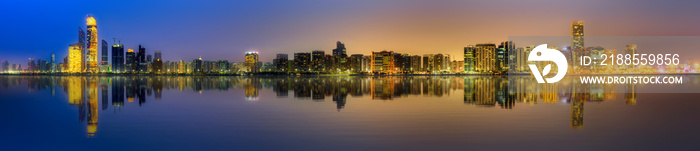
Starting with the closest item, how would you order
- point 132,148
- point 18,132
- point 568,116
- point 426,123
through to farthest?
point 132,148 < point 18,132 < point 426,123 < point 568,116

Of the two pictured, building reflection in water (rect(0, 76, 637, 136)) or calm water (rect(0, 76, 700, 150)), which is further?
building reflection in water (rect(0, 76, 637, 136))

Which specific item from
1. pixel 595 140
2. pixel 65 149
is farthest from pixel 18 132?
pixel 595 140

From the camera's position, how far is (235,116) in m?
22.2

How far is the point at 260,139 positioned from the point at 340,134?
2539mm

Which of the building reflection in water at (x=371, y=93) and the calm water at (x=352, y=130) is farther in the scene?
the building reflection in water at (x=371, y=93)

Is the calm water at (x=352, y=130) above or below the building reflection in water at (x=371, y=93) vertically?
below

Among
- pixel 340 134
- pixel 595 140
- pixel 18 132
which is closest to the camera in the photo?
pixel 595 140

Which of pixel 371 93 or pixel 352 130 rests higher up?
pixel 371 93

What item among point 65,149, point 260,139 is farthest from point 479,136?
point 65,149

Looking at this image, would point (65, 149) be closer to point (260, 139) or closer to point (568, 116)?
point (260, 139)

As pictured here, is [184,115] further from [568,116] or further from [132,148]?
[568,116]

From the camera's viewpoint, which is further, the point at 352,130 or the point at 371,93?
the point at 371,93

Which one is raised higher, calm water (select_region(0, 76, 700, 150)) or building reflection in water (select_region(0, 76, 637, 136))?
building reflection in water (select_region(0, 76, 637, 136))

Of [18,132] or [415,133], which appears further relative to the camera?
[18,132]
